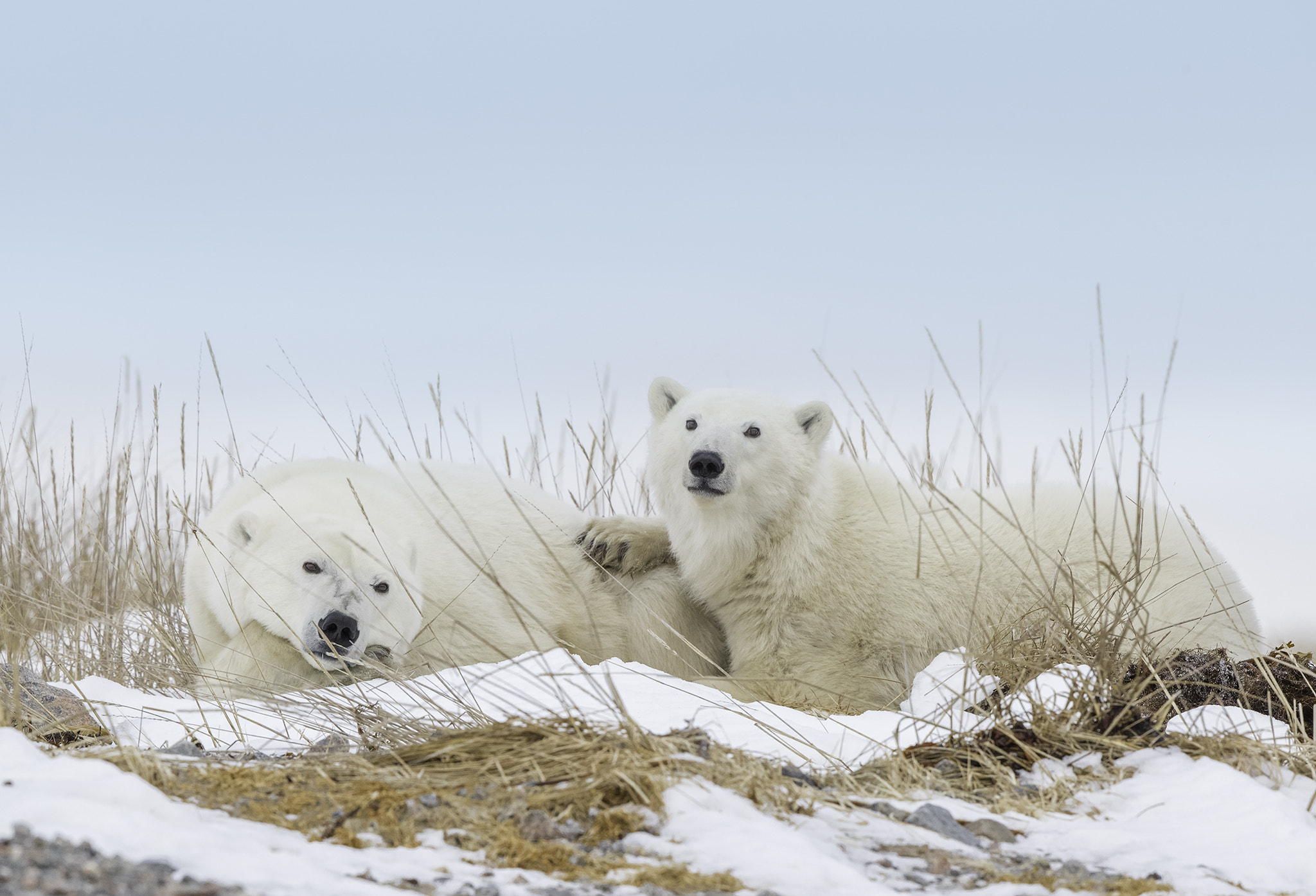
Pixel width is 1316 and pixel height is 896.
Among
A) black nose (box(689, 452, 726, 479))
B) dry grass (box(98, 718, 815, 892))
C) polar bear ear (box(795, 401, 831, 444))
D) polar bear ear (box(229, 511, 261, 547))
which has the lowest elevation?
dry grass (box(98, 718, 815, 892))

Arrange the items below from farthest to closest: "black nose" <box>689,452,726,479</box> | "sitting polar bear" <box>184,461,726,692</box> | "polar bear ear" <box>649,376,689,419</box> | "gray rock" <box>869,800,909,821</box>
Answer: "polar bear ear" <box>649,376,689,419</box> < "black nose" <box>689,452,726,479</box> < "sitting polar bear" <box>184,461,726,692</box> < "gray rock" <box>869,800,909,821</box>

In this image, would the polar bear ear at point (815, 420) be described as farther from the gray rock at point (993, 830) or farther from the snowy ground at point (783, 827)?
the gray rock at point (993, 830)

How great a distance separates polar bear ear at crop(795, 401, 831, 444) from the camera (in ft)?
17.0

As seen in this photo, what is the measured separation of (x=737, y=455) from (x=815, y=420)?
519 mm

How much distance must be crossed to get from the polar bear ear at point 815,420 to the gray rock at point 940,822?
2.86m

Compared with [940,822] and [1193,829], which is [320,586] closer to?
[940,822]

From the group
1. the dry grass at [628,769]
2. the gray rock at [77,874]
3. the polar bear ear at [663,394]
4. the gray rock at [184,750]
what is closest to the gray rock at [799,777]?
the dry grass at [628,769]

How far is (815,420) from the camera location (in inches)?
206

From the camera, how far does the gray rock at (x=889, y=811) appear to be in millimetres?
2496

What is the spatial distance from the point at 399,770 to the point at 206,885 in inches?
31.2

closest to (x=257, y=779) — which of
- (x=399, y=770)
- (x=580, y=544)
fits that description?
(x=399, y=770)

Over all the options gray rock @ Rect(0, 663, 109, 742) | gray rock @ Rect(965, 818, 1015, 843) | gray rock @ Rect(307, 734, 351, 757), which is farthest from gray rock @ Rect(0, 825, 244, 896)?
gray rock @ Rect(0, 663, 109, 742)

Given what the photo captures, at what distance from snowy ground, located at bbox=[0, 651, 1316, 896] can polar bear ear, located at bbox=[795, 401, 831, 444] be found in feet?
6.58

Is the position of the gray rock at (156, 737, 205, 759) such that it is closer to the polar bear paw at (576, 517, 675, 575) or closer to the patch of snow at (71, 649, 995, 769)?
the patch of snow at (71, 649, 995, 769)
